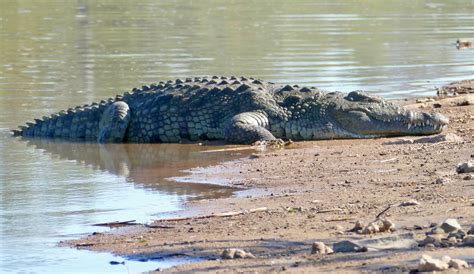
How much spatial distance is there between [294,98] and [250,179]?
3.04 meters

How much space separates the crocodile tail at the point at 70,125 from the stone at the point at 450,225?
24.4 ft

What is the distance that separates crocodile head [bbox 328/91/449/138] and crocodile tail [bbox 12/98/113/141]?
276cm

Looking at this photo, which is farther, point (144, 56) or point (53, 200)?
point (144, 56)

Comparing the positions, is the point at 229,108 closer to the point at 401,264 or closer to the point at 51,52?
the point at 401,264

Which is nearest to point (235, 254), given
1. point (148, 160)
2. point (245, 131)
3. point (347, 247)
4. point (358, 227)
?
point (347, 247)

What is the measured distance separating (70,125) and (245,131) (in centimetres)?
234

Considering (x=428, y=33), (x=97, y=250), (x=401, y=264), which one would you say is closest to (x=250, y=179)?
(x=97, y=250)

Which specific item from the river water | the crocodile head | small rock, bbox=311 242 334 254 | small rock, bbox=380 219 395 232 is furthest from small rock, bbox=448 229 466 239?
the crocodile head

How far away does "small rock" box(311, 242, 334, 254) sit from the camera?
5.78m

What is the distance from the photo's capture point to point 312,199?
793cm

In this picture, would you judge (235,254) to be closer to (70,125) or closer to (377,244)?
(377,244)

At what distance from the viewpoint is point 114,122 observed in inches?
491

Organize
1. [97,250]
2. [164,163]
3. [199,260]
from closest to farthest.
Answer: [199,260], [97,250], [164,163]

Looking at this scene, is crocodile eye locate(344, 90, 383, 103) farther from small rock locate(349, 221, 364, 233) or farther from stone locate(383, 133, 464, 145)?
small rock locate(349, 221, 364, 233)
